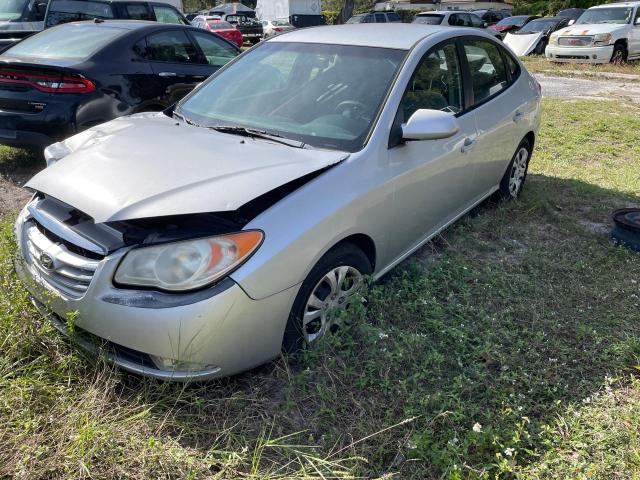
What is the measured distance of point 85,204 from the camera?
238cm

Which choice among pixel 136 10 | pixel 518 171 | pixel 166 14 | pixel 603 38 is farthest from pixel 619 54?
pixel 136 10

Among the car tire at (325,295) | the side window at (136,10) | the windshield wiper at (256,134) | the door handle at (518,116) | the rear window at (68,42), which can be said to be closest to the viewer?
the car tire at (325,295)

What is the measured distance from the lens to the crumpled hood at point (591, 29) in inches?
605

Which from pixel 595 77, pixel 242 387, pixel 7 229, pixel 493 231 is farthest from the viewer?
pixel 595 77

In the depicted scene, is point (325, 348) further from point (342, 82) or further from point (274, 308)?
point (342, 82)

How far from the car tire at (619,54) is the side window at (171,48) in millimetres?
14075

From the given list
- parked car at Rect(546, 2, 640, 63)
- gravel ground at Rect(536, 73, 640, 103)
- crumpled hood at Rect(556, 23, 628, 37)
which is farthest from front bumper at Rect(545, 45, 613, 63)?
gravel ground at Rect(536, 73, 640, 103)

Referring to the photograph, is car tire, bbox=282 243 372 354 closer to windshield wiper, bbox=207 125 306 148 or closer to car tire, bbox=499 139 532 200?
windshield wiper, bbox=207 125 306 148

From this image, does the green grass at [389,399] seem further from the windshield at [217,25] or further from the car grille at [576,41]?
the windshield at [217,25]

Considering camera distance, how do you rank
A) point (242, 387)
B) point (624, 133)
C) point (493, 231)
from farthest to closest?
point (624, 133)
point (493, 231)
point (242, 387)

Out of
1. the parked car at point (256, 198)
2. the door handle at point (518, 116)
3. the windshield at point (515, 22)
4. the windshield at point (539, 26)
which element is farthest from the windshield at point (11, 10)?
the windshield at point (515, 22)

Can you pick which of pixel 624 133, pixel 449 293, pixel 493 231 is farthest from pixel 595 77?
pixel 449 293

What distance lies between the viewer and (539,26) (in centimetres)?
2031

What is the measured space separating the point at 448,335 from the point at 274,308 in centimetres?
112
